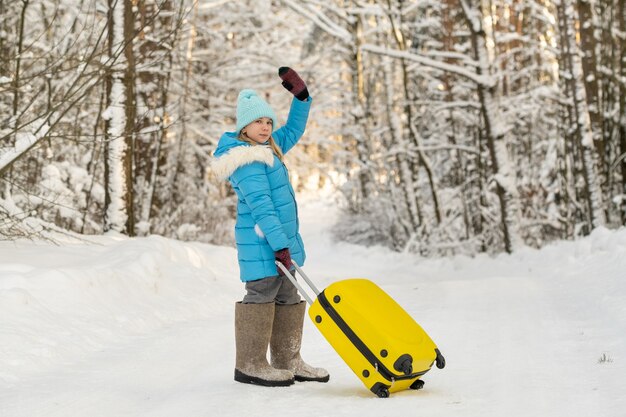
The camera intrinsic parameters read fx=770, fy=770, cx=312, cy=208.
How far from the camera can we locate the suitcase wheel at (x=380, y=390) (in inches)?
160

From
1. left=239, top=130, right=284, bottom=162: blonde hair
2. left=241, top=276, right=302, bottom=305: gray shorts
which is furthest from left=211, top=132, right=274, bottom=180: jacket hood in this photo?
left=241, top=276, right=302, bottom=305: gray shorts

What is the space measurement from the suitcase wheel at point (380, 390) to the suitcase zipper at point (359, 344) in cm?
6

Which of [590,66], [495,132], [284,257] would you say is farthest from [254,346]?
[590,66]

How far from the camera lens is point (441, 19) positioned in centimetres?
1988

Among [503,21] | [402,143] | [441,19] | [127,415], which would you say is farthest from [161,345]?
[503,21]

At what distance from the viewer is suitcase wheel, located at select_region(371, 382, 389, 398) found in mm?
4059

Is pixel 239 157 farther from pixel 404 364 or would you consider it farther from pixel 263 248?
pixel 404 364

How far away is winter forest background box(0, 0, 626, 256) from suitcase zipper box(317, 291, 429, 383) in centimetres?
408

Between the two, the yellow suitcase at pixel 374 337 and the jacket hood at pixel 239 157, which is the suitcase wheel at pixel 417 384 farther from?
the jacket hood at pixel 239 157

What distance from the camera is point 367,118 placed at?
21.0 metres

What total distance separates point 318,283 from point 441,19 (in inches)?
428

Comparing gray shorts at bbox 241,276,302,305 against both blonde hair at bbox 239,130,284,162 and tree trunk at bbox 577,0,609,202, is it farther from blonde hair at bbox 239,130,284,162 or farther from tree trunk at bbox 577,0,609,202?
tree trunk at bbox 577,0,609,202

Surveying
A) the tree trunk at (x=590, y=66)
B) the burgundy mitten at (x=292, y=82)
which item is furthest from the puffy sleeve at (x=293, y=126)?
the tree trunk at (x=590, y=66)

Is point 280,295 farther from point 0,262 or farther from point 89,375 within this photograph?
point 0,262
